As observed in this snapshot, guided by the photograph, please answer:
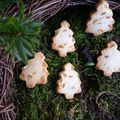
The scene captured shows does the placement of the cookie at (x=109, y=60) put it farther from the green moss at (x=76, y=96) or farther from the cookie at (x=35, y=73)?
the cookie at (x=35, y=73)

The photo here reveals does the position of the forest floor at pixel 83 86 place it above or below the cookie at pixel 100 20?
below

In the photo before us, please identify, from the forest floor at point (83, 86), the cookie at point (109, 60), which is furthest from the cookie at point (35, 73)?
the cookie at point (109, 60)

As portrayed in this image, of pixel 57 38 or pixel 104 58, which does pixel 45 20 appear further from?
pixel 104 58

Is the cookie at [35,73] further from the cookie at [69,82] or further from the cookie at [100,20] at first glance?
the cookie at [100,20]

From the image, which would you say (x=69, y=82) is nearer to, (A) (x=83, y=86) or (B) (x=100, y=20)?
(A) (x=83, y=86)

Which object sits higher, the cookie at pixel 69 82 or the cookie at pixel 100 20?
the cookie at pixel 100 20

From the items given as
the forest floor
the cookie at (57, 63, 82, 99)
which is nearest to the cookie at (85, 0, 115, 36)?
the forest floor

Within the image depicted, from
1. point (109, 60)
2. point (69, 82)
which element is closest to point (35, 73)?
point (69, 82)

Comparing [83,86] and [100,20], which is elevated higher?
[100,20]

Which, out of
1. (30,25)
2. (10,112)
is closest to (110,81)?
(10,112)
